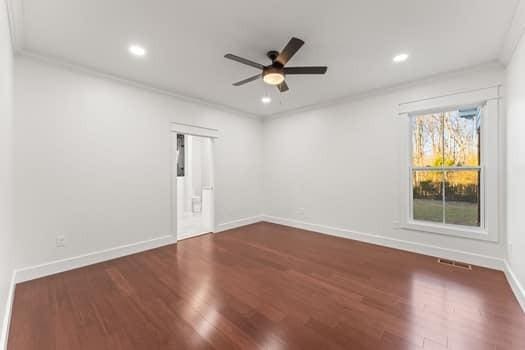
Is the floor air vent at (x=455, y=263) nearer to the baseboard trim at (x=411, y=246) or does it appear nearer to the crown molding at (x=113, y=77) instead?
the baseboard trim at (x=411, y=246)

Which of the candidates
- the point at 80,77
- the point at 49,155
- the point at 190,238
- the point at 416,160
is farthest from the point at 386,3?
the point at 190,238

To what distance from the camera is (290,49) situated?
2.21m

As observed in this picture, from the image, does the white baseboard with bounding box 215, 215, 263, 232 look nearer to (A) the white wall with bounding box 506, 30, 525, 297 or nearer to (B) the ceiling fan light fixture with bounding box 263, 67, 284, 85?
(B) the ceiling fan light fixture with bounding box 263, 67, 284, 85

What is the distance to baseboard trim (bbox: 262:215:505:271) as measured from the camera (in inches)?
115

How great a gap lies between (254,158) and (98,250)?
3.61 meters

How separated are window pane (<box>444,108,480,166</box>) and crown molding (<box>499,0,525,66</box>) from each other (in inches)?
29.5

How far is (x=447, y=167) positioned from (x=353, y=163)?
138 centimetres

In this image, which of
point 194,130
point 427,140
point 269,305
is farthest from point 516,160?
point 194,130

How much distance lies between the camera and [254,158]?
558cm

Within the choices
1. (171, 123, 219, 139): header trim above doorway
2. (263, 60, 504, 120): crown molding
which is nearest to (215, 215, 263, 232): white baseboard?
(171, 123, 219, 139): header trim above doorway

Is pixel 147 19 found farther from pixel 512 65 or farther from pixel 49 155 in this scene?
pixel 512 65

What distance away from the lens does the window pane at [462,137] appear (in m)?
3.15

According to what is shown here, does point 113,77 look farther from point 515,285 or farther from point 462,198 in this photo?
point 515,285

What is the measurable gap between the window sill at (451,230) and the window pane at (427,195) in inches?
5.9
